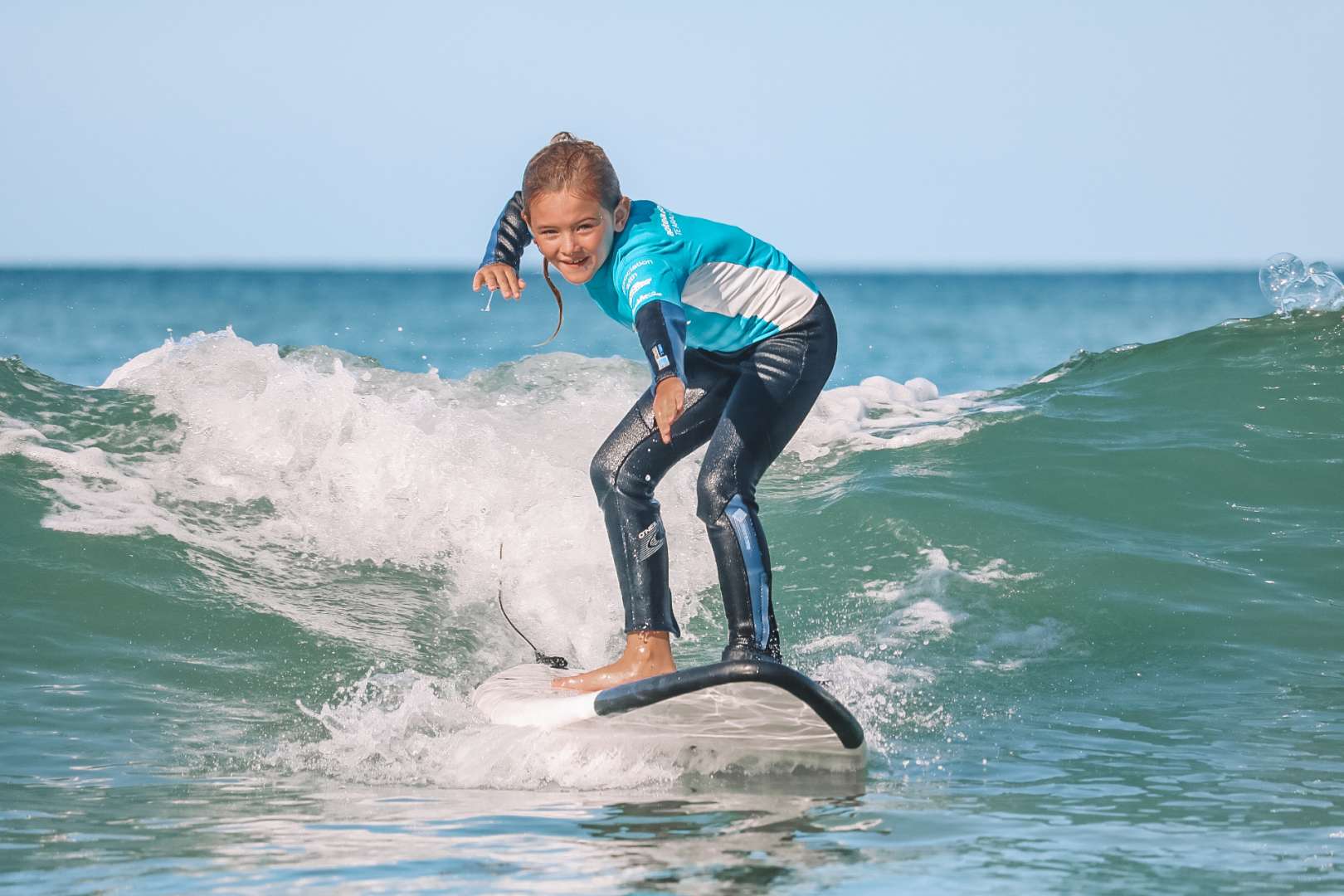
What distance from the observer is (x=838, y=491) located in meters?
9.40

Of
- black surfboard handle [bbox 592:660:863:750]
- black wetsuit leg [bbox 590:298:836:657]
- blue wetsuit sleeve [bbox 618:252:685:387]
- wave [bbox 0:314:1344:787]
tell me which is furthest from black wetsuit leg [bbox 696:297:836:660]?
wave [bbox 0:314:1344:787]

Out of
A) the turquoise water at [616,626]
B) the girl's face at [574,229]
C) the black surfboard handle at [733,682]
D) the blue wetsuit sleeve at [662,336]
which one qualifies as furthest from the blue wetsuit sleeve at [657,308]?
the turquoise water at [616,626]

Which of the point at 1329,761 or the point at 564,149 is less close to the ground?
the point at 564,149

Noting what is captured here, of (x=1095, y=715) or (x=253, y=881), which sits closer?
(x=253, y=881)

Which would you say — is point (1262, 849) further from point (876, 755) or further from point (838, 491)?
point (838, 491)

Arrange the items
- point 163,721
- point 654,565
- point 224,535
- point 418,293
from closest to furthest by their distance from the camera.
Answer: point 654,565, point 163,721, point 224,535, point 418,293

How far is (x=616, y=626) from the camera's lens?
7.38 meters

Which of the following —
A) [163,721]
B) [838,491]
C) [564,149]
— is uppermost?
[564,149]

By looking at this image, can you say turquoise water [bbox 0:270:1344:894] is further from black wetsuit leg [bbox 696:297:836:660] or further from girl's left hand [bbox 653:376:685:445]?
girl's left hand [bbox 653:376:685:445]

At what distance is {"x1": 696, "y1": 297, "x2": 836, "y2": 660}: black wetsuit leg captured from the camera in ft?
15.1

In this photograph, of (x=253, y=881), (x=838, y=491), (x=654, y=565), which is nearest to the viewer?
(x=253, y=881)

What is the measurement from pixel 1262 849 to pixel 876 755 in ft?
4.73

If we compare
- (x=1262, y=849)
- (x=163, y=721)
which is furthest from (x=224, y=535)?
(x=1262, y=849)

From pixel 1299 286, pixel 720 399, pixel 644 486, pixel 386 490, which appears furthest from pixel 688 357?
pixel 1299 286
